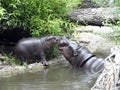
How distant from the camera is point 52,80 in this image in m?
6.96

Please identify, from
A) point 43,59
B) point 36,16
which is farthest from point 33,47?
point 36,16

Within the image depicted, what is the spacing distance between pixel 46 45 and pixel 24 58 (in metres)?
0.50

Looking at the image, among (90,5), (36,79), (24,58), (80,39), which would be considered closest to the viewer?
(36,79)

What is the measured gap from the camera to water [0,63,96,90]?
647 centimetres

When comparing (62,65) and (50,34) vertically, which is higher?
(50,34)

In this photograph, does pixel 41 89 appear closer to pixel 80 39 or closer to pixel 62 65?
pixel 62 65

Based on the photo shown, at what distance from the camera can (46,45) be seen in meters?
7.99

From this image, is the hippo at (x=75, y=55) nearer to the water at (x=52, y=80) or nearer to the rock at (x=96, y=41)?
the water at (x=52, y=80)

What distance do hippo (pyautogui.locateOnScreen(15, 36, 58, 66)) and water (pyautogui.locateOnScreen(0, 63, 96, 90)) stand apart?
0.40m

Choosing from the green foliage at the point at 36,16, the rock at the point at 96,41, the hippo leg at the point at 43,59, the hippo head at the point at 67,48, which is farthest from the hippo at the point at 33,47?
the rock at the point at 96,41

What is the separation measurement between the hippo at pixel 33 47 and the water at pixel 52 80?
0.40 meters

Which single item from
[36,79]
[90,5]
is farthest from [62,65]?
[90,5]

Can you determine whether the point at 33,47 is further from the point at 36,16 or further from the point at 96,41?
the point at 96,41

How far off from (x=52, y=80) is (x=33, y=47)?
117 centimetres
